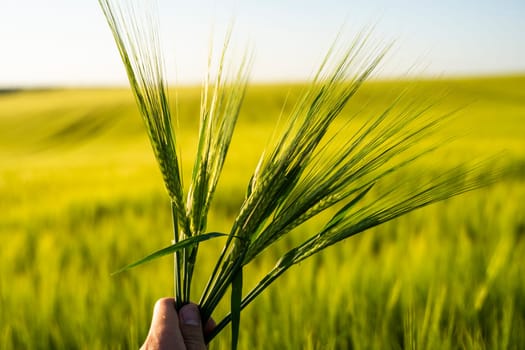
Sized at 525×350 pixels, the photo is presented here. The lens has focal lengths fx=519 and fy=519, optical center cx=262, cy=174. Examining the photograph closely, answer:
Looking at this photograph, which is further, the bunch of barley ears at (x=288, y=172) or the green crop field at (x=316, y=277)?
the green crop field at (x=316, y=277)

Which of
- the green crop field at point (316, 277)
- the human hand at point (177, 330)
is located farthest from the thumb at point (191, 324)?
the green crop field at point (316, 277)

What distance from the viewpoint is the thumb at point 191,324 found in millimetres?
597

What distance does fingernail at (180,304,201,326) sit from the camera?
1.96 ft

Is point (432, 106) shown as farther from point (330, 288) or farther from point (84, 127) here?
point (84, 127)

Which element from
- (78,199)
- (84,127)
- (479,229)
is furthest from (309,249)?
(84,127)

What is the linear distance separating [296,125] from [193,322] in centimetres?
25

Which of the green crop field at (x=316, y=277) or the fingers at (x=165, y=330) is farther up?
the green crop field at (x=316, y=277)

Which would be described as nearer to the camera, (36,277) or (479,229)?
(36,277)

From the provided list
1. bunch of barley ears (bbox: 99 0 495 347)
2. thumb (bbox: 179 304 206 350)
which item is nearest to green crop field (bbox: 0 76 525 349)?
bunch of barley ears (bbox: 99 0 495 347)

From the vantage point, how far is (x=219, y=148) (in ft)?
1.94

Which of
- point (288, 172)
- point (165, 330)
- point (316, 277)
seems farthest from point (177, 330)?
point (316, 277)

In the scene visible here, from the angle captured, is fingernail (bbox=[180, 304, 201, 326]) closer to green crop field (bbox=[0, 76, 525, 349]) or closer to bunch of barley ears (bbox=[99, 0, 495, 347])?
bunch of barley ears (bbox=[99, 0, 495, 347])

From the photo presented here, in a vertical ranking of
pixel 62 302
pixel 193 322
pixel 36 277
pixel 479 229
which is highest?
pixel 479 229

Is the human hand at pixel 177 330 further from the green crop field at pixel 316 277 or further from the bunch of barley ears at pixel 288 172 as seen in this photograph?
the green crop field at pixel 316 277
